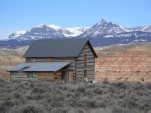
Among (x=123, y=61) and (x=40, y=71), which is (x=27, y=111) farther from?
(x=123, y=61)

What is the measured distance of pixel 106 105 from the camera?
571 inches

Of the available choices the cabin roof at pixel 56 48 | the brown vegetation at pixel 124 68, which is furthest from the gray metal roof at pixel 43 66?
the brown vegetation at pixel 124 68

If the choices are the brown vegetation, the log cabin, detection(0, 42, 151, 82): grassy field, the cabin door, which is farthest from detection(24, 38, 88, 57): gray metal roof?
the brown vegetation

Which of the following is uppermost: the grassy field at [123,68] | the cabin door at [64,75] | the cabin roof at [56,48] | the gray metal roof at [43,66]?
the cabin roof at [56,48]

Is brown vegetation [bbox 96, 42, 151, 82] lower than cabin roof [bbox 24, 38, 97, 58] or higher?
lower

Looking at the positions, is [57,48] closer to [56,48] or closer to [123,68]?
[56,48]

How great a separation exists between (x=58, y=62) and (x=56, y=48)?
2.16 meters

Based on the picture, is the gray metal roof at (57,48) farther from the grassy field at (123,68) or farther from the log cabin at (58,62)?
the grassy field at (123,68)

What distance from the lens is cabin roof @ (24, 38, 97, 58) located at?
3609 cm

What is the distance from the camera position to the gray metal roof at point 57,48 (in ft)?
118

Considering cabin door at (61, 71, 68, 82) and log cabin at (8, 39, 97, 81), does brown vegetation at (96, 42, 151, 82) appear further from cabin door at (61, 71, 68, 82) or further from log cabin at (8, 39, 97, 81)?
cabin door at (61, 71, 68, 82)

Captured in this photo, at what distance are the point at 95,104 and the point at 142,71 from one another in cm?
4639

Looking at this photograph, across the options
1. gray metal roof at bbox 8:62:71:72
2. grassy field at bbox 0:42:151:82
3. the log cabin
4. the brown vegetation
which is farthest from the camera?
the brown vegetation

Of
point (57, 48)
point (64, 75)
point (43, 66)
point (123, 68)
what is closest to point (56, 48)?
point (57, 48)
